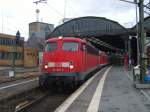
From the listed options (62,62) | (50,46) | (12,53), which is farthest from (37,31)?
(62,62)

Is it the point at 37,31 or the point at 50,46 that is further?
the point at 37,31

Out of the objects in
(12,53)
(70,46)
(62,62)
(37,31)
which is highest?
(37,31)

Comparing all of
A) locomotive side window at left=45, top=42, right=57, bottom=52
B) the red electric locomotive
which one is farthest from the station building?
the red electric locomotive

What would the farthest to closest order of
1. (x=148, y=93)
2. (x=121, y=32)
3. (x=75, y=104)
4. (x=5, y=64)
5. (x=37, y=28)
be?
(x=37, y=28) < (x=5, y=64) < (x=121, y=32) < (x=148, y=93) < (x=75, y=104)

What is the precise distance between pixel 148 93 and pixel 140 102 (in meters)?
2.85

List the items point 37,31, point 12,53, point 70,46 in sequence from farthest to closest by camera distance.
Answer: point 37,31 → point 12,53 → point 70,46

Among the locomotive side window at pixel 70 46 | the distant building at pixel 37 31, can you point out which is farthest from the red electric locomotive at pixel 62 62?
the distant building at pixel 37 31

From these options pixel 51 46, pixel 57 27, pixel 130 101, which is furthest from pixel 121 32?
pixel 130 101

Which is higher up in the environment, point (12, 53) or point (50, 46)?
point (12, 53)

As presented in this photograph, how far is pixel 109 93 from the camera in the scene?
17391 millimetres

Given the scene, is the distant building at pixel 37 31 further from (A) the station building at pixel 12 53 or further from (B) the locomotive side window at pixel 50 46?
(B) the locomotive side window at pixel 50 46

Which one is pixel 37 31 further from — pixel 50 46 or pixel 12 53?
pixel 50 46

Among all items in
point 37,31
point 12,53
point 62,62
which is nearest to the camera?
point 62,62

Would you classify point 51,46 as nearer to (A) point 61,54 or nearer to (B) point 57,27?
(A) point 61,54
